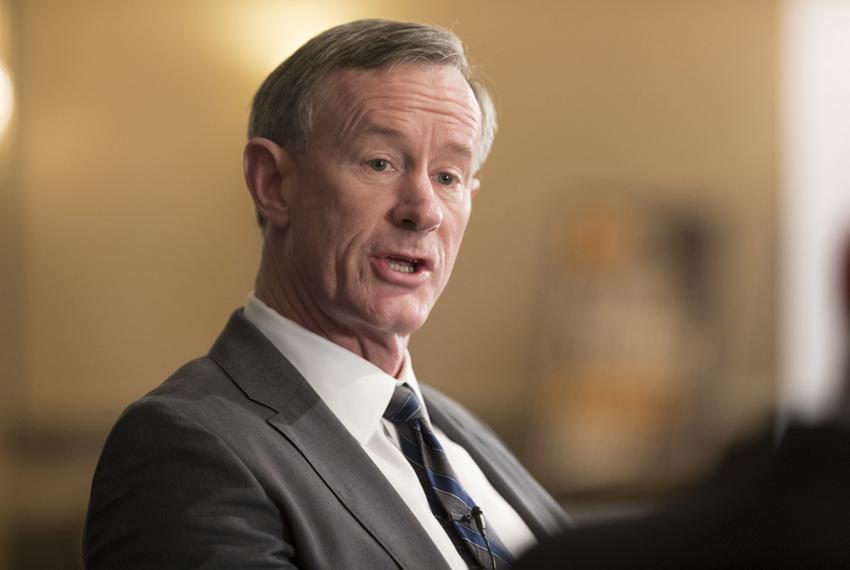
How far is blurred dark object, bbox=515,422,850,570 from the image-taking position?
750mm

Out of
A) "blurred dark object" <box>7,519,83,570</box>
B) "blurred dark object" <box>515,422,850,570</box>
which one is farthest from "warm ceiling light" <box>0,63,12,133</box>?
"blurred dark object" <box>515,422,850,570</box>

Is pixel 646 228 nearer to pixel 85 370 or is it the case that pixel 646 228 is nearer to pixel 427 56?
pixel 85 370

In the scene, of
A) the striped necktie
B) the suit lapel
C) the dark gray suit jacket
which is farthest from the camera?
the striped necktie

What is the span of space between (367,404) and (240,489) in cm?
33

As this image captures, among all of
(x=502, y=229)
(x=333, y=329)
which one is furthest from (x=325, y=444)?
(x=502, y=229)

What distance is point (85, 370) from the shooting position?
577 centimetres

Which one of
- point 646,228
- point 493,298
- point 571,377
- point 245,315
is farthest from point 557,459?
point 245,315

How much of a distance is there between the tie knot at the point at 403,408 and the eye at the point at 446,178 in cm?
33

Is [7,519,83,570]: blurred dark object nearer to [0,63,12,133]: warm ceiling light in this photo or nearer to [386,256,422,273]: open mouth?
[0,63,12,133]: warm ceiling light

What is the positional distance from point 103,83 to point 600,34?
2.56m

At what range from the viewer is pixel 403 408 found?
1.82 meters

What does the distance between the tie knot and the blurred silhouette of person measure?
1028 millimetres

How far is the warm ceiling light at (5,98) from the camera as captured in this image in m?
5.63

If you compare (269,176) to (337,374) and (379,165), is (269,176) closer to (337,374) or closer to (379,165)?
(379,165)
